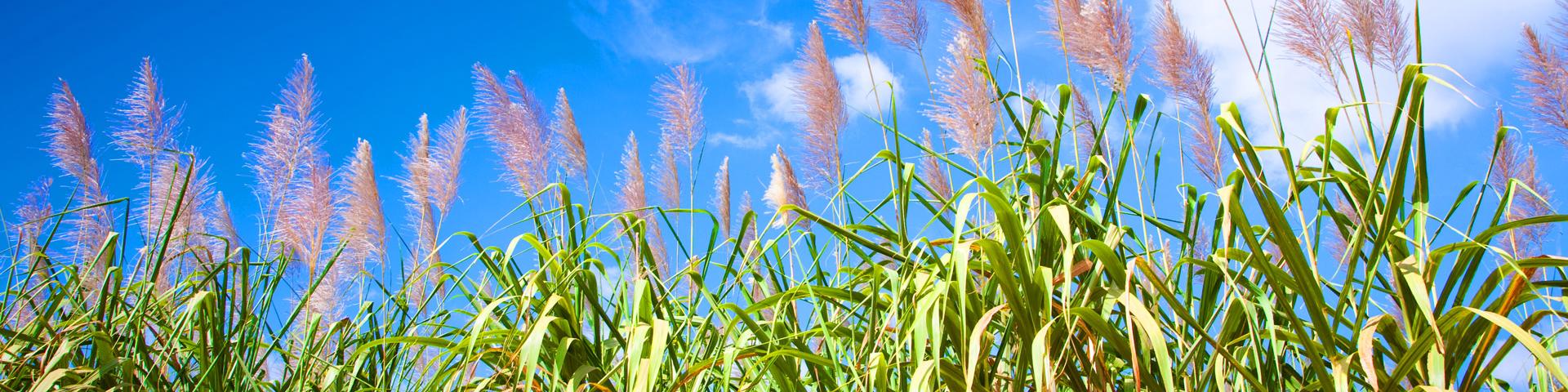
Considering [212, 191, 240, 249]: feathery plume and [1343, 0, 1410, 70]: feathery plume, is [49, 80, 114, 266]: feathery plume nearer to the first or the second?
[212, 191, 240, 249]: feathery plume

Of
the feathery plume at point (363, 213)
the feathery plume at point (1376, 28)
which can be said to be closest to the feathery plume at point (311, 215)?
the feathery plume at point (363, 213)

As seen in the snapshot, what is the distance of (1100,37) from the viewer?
2264 mm

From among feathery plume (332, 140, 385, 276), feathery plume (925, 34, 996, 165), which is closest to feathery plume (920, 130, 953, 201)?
feathery plume (925, 34, 996, 165)

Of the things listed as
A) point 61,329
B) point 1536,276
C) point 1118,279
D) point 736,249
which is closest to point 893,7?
point 736,249

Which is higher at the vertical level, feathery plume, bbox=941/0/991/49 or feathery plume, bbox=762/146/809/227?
feathery plume, bbox=941/0/991/49

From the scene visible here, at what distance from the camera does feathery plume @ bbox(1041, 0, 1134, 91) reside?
7.43 ft

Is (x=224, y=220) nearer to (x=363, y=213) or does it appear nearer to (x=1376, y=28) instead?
A: (x=363, y=213)

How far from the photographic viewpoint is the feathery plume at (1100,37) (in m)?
2.27

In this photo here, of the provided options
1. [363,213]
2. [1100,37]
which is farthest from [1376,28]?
[363,213]

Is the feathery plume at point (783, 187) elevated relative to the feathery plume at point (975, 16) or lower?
lower

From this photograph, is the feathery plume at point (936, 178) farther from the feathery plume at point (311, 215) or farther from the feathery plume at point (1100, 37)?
the feathery plume at point (311, 215)

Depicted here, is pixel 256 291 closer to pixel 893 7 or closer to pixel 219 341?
pixel 219 341

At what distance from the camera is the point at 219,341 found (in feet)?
6.07

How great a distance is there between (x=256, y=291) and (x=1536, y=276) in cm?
294
